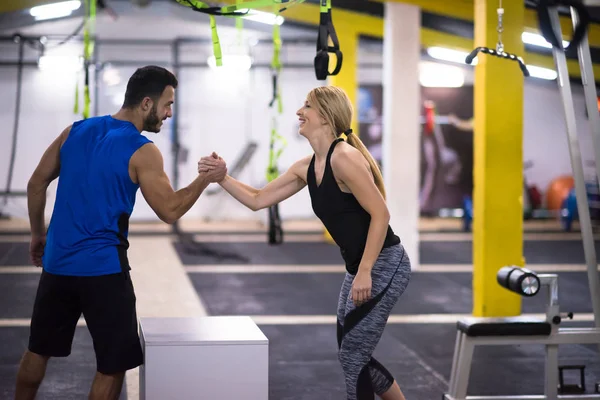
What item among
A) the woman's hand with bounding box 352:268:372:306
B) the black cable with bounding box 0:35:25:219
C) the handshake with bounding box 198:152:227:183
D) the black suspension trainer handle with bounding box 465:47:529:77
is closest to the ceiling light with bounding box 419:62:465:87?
the black cable with bounding box 0:35:25:219

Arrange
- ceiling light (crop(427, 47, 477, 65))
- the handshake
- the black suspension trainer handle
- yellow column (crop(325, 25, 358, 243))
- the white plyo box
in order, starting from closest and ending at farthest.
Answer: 1. the white plyo box
2. the handshake
3. the black suspension trainer handle
4. yellow column (crop(325, 25, 358, 243))
5. ceiling light (crop(427, 47, 477, 65))

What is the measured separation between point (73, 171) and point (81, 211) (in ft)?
0.48

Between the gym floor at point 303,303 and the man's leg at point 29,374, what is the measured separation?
109 cm

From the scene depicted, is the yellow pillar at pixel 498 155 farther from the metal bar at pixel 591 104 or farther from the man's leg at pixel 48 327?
the man's leg at pixel 48 327

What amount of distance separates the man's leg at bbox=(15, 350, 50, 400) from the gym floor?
1.09 meters

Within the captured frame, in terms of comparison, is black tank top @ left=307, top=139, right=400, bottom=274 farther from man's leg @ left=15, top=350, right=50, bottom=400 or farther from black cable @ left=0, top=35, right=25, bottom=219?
black cable @ left=0, top=35, right=25, bottom=219

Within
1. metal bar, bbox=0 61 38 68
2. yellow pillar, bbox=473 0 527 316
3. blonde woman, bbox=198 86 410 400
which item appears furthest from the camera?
metal bar, bbox=0 61 38 68

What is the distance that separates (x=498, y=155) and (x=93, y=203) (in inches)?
153

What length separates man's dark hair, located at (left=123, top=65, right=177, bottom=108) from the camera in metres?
2.98

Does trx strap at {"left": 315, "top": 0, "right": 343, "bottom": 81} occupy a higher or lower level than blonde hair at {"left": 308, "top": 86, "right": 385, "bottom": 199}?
higher

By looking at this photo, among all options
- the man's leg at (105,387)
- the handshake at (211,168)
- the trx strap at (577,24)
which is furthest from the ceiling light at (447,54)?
the man's leg at (105,387)

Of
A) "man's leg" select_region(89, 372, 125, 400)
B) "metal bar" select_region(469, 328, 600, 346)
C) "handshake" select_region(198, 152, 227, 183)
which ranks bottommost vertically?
"man's leg" select_region(89, 372, 125, 400)

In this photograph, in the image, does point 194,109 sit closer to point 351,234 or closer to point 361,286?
point 351,234

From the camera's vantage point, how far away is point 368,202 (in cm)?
288
